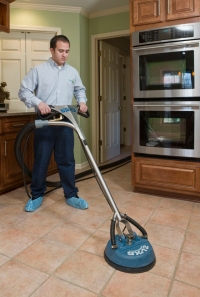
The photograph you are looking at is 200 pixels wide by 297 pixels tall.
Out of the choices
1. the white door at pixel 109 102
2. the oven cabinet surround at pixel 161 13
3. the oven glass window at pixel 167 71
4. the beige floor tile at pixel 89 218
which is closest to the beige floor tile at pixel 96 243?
the beige floor tile at pixel 89 218

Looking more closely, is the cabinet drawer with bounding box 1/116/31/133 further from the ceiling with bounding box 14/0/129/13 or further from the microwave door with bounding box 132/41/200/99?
the ceiling with bounding box 14/0/129/13

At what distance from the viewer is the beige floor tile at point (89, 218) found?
1.99 meters

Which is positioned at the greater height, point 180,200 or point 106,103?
point 106,103

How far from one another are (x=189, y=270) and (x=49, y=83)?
172cm

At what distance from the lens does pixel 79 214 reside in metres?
2.16

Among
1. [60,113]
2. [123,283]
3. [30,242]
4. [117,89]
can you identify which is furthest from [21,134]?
[117,89]

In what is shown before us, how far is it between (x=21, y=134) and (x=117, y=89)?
3.14m

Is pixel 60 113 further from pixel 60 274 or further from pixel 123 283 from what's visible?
pixel 123 283

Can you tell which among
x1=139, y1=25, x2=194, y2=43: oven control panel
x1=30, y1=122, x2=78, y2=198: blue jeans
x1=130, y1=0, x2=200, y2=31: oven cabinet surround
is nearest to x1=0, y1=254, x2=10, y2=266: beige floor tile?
x1=30, y1=122, x2=78, y2=198: blue jeans

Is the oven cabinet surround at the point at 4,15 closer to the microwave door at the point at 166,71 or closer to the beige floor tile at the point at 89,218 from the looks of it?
the microwave door at the point at 166,71

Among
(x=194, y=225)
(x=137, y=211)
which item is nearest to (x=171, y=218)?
(x=194, y=225)

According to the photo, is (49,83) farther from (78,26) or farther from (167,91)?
(78,26)

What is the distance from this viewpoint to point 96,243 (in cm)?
169

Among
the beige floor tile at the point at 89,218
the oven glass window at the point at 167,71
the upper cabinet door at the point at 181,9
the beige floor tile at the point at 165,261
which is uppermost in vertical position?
the upper cabinet door at the point at 181,9
